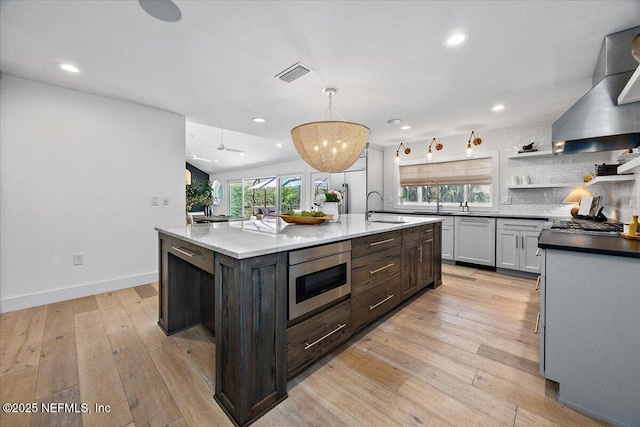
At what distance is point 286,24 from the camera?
6.06ft

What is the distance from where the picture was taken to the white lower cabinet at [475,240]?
13.4 feet

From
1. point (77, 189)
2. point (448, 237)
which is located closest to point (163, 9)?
point (77, 189)

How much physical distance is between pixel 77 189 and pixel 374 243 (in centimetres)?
339

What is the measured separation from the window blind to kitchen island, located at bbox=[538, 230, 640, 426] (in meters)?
3.56

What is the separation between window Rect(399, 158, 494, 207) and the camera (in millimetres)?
4773

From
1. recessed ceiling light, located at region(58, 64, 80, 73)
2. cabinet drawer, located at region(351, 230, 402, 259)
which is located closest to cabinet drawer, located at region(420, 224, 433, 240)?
cabinet drawer, located at region(351, 230, 402, 259)

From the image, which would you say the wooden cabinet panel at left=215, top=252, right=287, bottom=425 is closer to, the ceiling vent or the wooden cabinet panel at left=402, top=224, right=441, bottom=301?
the wooden cabinet panel at left=402, top=224, right=441, bottom=301

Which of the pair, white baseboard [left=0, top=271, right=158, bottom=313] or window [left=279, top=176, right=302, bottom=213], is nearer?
white baseboard [left=0, top=271, right=158, bottom=313]

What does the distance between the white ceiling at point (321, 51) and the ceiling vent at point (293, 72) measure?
0.26ft

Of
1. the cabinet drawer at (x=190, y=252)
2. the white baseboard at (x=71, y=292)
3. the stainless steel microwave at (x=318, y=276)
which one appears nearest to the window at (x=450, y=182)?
the stainless steel microwave at (x=318, y=276)

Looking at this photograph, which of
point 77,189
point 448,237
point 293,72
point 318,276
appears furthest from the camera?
point 448,237

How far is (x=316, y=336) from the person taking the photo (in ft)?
5.46

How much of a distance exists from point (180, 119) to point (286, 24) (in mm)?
2656

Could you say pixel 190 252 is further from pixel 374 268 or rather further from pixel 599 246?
pixel 599 246
